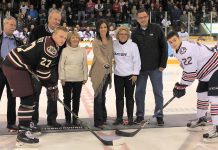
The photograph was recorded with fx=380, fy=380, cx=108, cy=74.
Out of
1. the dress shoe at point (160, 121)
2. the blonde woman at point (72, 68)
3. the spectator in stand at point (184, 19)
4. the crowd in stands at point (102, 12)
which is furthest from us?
the crowd in stands at point (102, 12)

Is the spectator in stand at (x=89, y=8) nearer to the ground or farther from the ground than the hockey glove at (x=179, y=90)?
farther from the ground

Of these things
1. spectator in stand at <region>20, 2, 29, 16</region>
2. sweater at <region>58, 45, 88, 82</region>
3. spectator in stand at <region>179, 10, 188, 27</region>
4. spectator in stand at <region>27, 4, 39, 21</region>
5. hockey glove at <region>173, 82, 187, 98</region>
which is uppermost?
spectator in stand at <region>20, 2, 29, 16</region>

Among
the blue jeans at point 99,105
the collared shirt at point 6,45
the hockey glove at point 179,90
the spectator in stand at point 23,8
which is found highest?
the spectator in stand at point 23,8

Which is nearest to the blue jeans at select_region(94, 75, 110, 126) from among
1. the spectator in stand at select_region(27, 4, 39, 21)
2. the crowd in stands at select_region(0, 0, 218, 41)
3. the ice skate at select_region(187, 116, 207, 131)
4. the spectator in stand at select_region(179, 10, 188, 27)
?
the ice skate at select_region(187, 116, 207, 131)

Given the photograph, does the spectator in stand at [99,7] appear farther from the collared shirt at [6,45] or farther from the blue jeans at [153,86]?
the collared shirt at [6,45]

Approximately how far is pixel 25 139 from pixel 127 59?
3.77 ft

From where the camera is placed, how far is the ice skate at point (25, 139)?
9.75 feet

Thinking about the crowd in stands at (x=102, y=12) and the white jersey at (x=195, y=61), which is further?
the crowd in stands at (x=102, y=12)

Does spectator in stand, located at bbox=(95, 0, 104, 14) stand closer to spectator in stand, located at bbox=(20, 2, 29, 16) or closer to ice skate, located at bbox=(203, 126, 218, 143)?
spectator in stand, located at bbox=(20, 2, 29, 16)

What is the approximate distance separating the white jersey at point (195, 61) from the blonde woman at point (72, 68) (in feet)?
2.87

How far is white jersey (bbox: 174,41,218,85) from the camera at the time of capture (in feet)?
9.91

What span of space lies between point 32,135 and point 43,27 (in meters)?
0.98

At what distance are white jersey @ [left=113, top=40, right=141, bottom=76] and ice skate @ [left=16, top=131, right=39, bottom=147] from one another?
3.17 ft

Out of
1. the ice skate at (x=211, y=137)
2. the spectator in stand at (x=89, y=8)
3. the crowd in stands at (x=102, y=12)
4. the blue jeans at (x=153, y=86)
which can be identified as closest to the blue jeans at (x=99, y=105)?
the blue jeans at (x=153, y=86)
